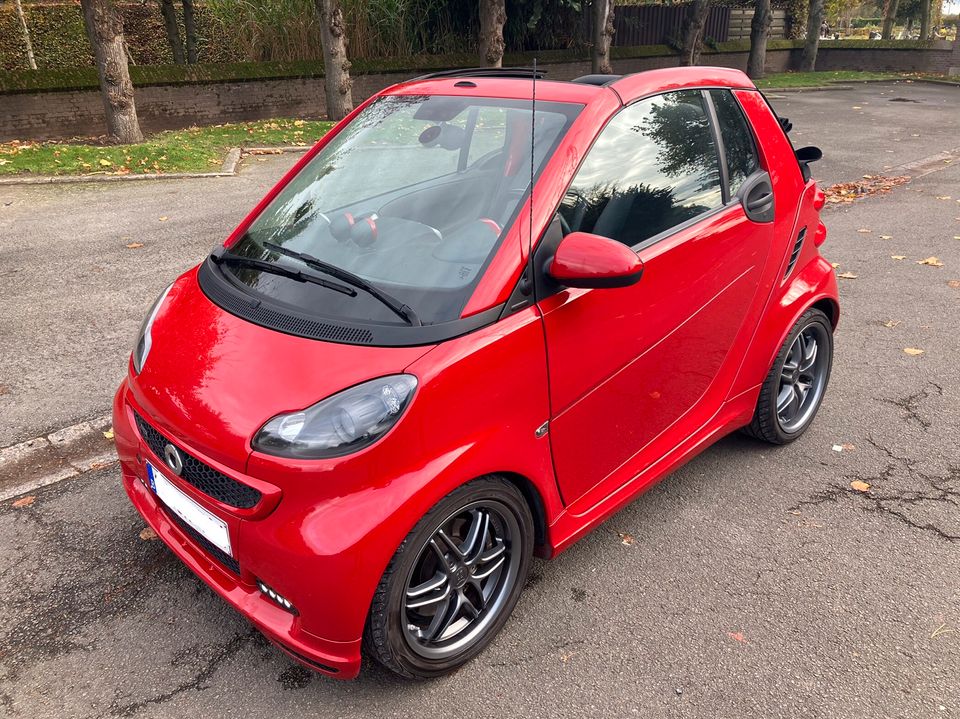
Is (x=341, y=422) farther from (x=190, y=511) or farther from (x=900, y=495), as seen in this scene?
(x=900, y=495)

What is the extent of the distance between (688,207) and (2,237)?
6.46m

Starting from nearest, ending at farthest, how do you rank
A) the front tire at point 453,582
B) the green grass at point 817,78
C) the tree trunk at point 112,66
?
the front tire at point 453,582
the tree trunk at point 112,66
the green grass at point 817,78

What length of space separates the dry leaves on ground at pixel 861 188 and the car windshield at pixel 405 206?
7060 millimetres

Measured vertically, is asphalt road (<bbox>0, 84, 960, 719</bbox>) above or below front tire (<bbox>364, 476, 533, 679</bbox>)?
below

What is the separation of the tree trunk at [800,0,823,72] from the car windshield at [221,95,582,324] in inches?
999

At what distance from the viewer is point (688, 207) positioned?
9.60 ft

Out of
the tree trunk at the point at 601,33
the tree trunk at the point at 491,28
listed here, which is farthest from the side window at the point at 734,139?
the tree trunk at the point at 601,33

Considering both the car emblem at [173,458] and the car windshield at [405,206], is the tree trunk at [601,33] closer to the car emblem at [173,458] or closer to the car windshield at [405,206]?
the car windshield at [405,206]

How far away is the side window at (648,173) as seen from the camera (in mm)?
2580

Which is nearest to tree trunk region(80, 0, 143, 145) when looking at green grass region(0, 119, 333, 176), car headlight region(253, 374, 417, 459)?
green grass region(0, 119, 333, 176)

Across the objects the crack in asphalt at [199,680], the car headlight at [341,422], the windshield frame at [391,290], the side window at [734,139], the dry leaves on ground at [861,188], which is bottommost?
the crack in asphalt at [199,680]

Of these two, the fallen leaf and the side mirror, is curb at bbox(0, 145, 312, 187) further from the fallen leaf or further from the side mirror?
the fallen leaf

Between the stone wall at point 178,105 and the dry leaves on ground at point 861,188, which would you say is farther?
the stone wall at point 178,105

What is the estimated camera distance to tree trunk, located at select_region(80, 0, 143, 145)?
382 inches
